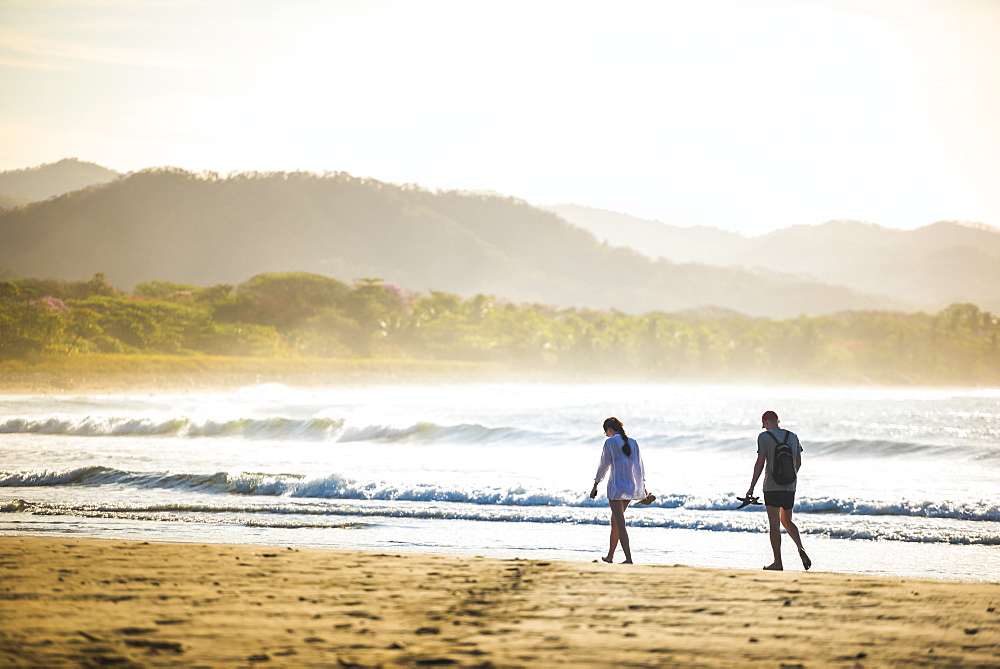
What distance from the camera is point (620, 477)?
9.66 metres

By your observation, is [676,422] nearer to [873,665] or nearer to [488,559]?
[488,559]

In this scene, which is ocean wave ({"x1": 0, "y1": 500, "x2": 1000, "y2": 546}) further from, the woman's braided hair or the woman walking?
the woman's braided hair

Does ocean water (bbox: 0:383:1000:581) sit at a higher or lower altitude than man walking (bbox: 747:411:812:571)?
lower

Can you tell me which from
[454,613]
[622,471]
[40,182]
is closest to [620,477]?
[622,471]

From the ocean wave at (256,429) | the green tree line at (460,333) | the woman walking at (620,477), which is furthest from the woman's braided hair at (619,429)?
the green tree line at (460,333)

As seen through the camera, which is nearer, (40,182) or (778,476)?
(778,476)

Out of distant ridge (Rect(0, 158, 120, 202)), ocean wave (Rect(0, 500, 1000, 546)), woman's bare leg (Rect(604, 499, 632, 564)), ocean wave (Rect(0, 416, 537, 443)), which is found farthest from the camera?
distant ridge (Rect(0, 158, 120, 202))

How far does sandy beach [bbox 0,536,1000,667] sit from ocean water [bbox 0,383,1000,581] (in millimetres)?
2307

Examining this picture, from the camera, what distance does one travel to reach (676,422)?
1395 inches

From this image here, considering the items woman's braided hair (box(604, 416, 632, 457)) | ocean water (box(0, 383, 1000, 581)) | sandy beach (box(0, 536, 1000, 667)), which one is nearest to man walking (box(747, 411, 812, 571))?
sandy beach (box(0, 536, 1000, 667))

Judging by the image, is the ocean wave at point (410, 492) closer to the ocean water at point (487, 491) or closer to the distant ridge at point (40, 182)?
the ocean water at point (487, 491)

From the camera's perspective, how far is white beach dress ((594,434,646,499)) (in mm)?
9617

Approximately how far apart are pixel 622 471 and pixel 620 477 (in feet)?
0.23

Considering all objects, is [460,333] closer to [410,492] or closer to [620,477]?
[410,492]
